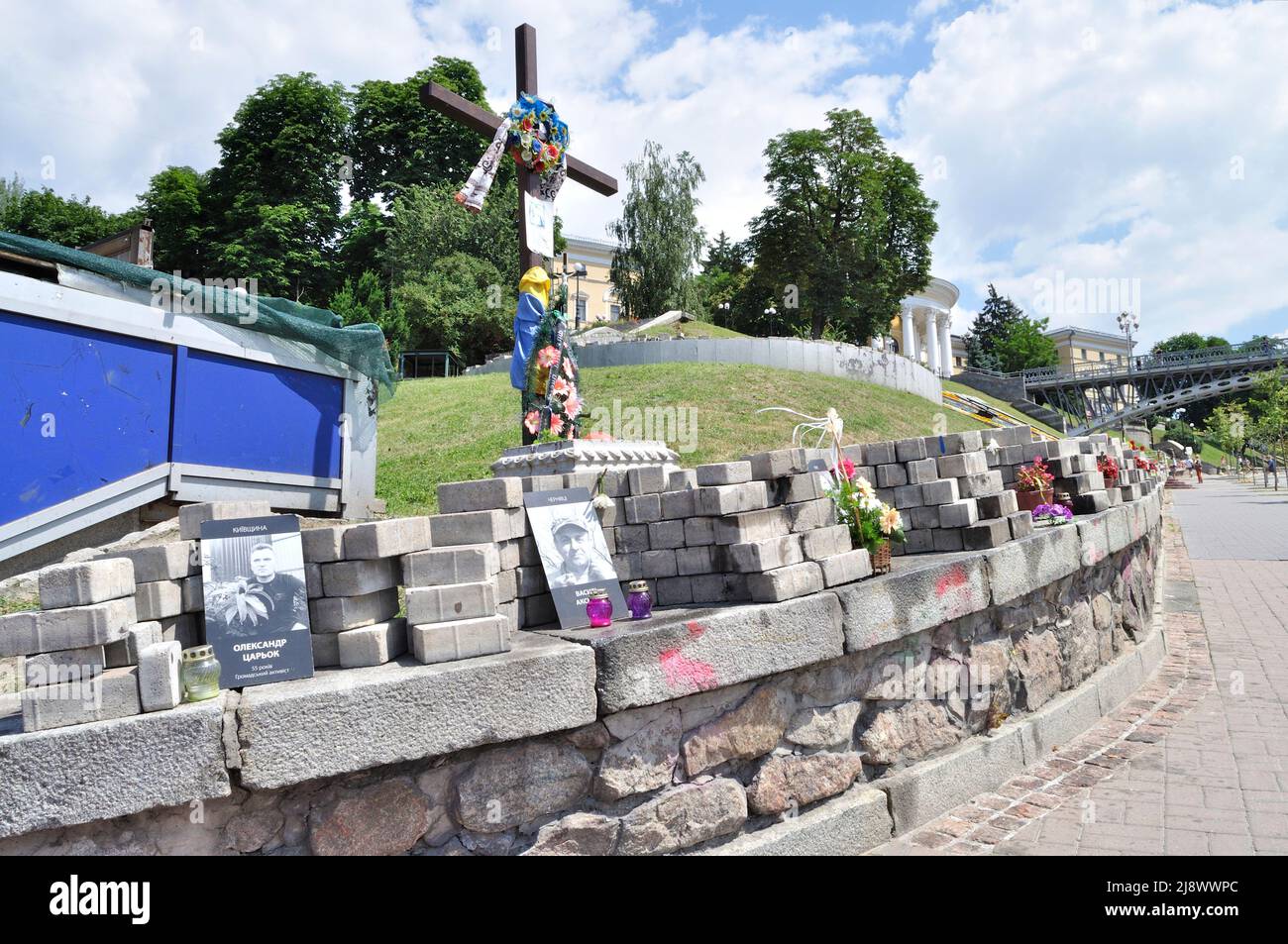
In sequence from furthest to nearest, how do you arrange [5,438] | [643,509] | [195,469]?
[195,469] < [5,438] < [643,509]

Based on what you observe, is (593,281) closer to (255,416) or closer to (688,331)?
(688,331)

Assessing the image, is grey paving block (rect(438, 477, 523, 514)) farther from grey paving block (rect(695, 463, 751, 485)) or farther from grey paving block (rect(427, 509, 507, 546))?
grey paving block (rect(695, 463, 751, 485))

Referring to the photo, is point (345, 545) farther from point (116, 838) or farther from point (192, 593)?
point (116, 838)

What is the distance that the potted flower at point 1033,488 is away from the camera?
6531 mm

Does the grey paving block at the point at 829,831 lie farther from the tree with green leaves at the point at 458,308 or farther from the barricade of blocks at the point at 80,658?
the tree with green leaves at the point at 458,308

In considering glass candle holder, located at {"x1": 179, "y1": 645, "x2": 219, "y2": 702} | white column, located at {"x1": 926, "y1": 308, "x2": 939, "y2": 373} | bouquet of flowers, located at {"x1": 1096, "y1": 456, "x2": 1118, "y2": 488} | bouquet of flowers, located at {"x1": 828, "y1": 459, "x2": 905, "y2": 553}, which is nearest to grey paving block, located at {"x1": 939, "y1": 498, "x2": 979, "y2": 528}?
bouquet of flowers, located at {"x1": 828, "y1": 459, "x2": 905, "y2": 553}

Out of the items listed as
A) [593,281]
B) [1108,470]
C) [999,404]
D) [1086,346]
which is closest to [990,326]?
[1086,346]

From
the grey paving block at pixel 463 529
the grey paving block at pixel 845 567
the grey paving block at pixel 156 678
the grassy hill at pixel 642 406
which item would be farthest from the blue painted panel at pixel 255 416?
the grey paving block at pixel 845 567

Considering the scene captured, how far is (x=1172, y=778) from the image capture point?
436 centimetres
